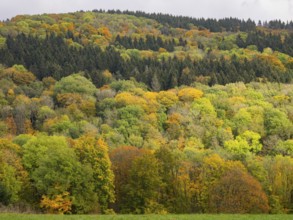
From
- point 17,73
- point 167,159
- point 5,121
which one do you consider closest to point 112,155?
point 167,159

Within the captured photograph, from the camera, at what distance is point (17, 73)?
490ft

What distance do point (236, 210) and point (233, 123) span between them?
219ft

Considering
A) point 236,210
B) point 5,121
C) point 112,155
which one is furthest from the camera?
point 5,121

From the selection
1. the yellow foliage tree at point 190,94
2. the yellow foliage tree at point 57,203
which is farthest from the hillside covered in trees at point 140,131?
the yellow foliage tree at point 190,94

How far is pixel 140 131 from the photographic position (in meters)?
114

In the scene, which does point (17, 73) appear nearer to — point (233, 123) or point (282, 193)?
point (233, 123)

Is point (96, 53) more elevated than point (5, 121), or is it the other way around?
point (96, 53)

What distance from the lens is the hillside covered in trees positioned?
59062mm

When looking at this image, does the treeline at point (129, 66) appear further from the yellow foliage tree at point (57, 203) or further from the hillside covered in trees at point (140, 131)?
the yellow foliage tree at point (57, 203)

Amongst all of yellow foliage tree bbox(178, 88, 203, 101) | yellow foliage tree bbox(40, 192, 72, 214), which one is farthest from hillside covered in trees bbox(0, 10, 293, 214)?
yellow foliage tree bbox(178, 88, 203, 101)

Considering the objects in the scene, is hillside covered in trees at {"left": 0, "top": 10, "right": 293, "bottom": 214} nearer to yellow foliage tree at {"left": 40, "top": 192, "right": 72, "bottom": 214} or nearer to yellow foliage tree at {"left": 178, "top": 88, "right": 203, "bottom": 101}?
yellow foliage tree at {"left": 40, "top": 192, "right": 72, "bottom": 214}

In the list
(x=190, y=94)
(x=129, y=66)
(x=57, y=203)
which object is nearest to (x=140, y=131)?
(x=190, y=94)

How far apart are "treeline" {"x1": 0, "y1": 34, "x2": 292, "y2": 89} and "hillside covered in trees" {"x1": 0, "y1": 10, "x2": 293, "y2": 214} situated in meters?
0.54

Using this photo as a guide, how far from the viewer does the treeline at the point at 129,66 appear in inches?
6240
